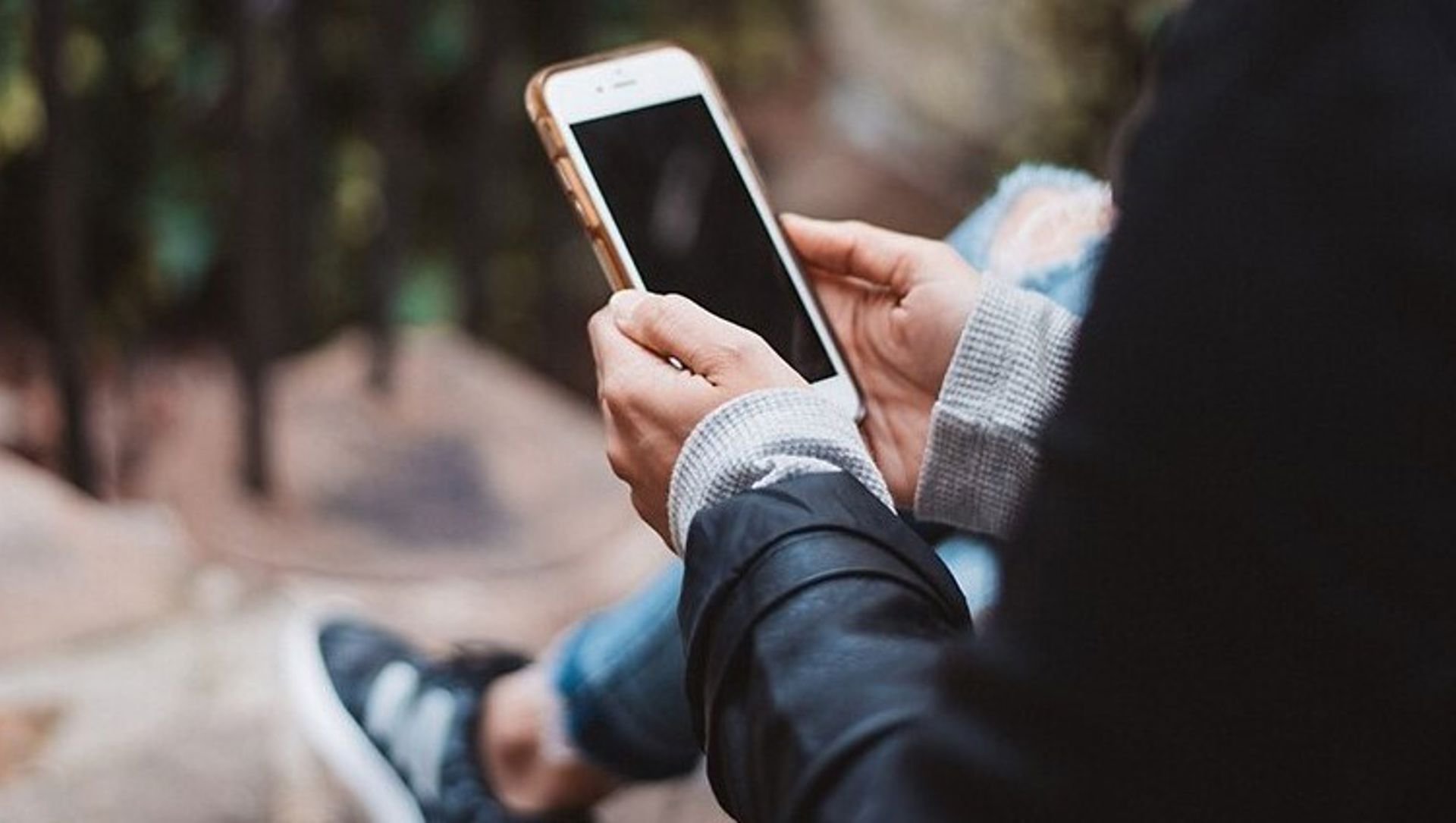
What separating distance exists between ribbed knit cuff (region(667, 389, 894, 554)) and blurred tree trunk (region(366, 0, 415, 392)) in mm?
1287

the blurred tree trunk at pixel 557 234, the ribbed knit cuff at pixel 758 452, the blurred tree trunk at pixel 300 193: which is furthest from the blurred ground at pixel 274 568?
the ribbed knit cuff at pixel 758 452

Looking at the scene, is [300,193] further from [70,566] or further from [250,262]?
[70,566]

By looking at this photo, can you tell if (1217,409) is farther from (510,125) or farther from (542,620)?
(510,125)

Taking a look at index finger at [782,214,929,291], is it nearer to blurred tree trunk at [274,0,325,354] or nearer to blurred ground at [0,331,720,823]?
blurred ground at [0,331,720,823]

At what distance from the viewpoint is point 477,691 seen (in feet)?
5.30

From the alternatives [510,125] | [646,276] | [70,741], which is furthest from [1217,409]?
[510,125]

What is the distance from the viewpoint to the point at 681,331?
1.05m

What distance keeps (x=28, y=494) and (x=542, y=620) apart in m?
0.50

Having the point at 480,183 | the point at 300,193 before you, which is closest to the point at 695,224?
the point at 480,183

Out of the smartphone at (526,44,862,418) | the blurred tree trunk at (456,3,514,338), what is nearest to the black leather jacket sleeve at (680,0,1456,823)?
the smartphone at (526,44,862,418)

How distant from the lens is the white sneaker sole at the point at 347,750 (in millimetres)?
1614

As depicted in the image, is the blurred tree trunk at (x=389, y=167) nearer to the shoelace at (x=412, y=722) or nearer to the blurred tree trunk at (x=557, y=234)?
the blurred tree trunk at (x=557, y=234)

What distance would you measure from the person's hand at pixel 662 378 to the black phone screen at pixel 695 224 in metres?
0.12

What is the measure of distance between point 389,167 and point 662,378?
1314 millimetres
